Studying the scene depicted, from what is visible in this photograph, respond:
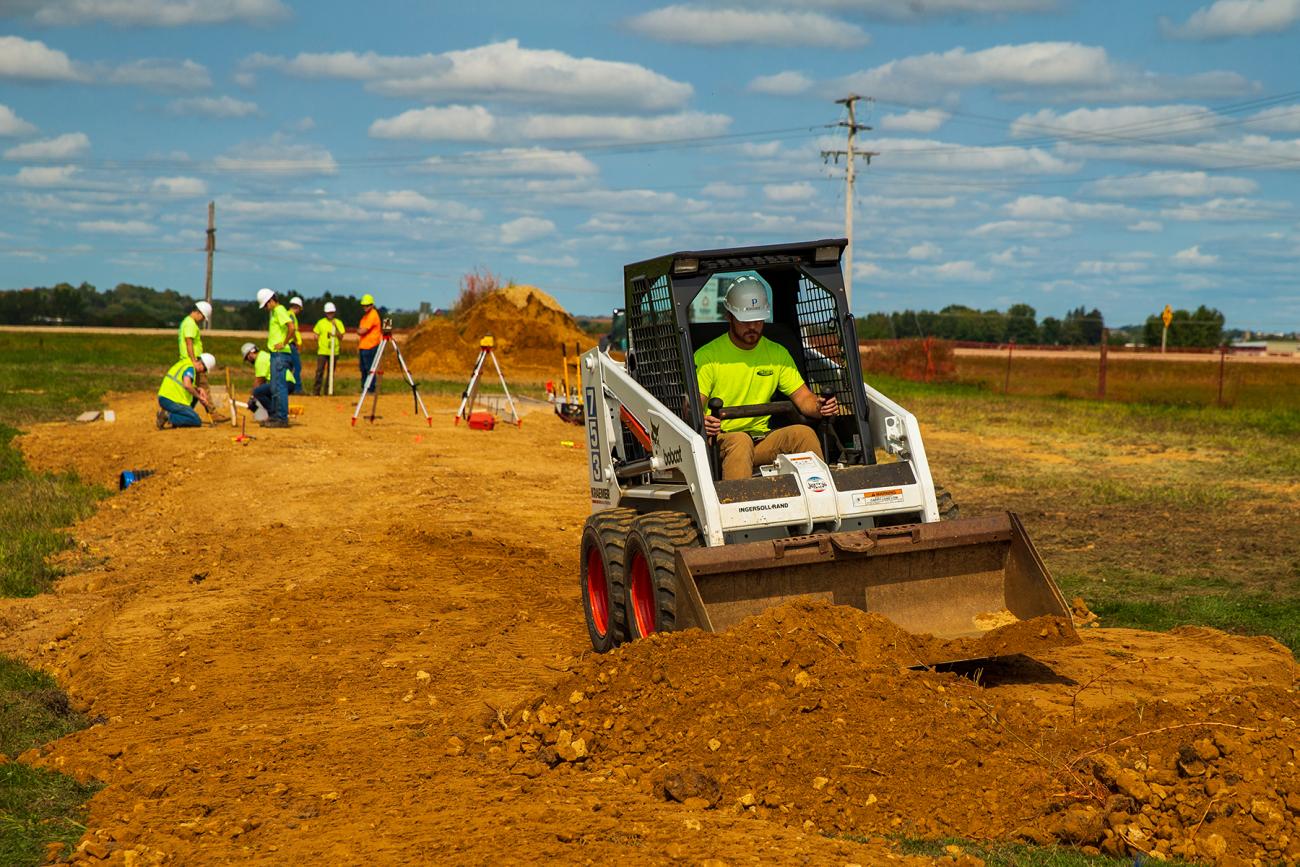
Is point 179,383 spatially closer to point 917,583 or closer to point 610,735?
point 917,583

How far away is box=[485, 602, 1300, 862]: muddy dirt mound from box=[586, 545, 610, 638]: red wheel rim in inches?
61.0

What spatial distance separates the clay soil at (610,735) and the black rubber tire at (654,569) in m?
0.34

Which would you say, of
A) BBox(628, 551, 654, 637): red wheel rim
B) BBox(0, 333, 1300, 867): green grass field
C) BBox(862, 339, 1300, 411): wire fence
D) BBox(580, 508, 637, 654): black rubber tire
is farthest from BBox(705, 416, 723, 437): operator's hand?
BBox(862, 339, 1300, 411): wire fence

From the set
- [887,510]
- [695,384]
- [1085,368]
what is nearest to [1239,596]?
[887,510]

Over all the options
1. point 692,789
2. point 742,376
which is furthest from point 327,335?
point 692,789

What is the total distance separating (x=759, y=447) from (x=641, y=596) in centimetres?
122

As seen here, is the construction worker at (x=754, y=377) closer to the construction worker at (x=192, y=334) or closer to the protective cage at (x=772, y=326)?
the protective cage at (x=772, y=326)

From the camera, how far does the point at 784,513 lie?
310 inches

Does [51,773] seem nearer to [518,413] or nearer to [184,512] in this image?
[184,512]

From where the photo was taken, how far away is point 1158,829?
5527mm

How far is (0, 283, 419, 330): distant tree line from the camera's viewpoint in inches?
2945

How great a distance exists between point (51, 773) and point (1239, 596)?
8.38m

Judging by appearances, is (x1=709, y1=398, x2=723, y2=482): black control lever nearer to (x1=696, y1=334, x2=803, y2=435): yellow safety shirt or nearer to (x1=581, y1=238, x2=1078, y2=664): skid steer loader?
(x1=581, y1=238, x2=1078, y2=664): skid steer loader

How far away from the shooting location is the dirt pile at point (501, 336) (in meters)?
42.8
